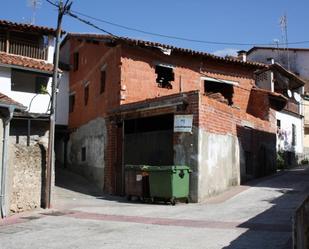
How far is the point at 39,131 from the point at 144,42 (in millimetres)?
7782

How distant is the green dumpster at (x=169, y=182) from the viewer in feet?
47.9

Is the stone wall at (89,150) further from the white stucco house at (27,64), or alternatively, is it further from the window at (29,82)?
the window at (29,82)

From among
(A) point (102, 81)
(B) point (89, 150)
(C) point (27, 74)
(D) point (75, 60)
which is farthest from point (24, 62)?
(D) point (75, 60)

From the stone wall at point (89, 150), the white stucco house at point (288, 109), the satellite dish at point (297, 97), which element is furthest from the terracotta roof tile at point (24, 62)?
the satellite dish at point (297, 97)

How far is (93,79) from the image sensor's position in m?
24.0

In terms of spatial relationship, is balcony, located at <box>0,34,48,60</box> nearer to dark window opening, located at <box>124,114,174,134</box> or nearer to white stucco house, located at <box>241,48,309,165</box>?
dark window opening, located at <box>124,114,174,134</box>

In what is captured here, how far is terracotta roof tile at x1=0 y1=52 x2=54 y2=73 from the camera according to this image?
22413 mm

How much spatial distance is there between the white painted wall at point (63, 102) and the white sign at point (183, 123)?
14410 mm

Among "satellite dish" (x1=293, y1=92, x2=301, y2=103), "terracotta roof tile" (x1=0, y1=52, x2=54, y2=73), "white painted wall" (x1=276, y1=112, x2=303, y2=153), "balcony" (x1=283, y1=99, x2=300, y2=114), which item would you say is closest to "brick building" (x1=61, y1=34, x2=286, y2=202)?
"terracotta roof tile" (x1=0, y1=52, x2=54, y2=73)

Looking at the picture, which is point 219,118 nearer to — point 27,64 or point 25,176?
point 25,176

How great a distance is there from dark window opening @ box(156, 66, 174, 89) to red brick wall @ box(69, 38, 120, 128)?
223cm

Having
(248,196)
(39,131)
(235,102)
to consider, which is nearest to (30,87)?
(39,131)

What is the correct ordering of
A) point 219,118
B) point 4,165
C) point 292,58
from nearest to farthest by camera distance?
point 4,165, point 219,118, point 292,58

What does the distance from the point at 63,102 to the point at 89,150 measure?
301 inches
